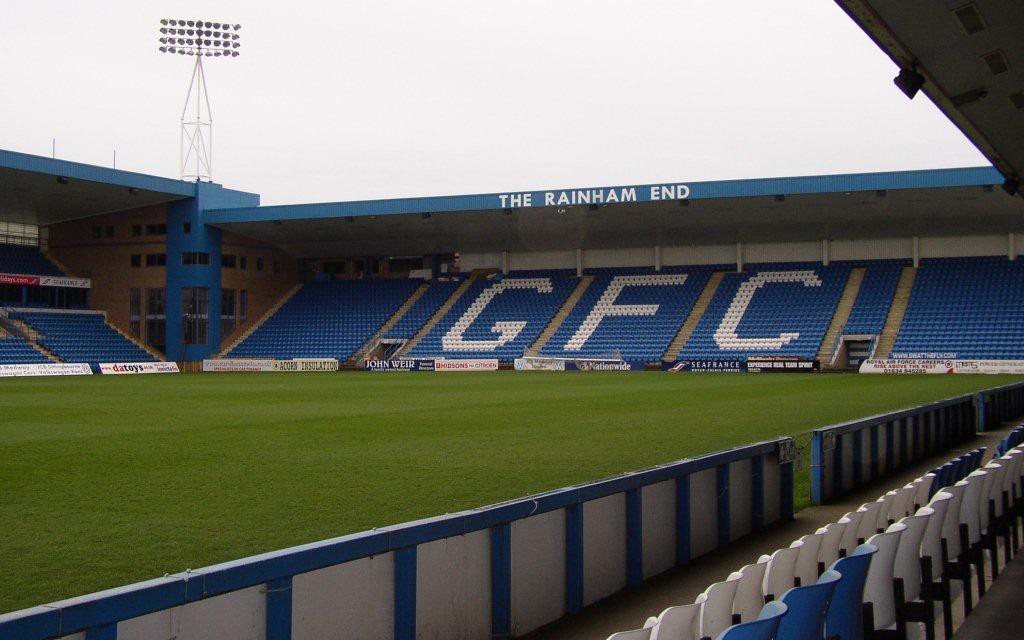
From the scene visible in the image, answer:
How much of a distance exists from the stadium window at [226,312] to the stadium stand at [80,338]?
4.48 meters

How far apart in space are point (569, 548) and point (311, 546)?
253 cm

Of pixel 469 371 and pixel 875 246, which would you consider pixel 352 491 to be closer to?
pixel 469 371

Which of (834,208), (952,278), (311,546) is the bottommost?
(311,546)

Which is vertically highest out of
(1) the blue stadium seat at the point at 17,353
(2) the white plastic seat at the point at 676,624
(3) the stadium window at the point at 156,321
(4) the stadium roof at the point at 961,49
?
(4) the stadium roof at the point at 961,49

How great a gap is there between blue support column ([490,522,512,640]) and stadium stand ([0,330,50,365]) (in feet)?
139

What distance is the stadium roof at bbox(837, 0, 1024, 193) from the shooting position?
711 centimetres

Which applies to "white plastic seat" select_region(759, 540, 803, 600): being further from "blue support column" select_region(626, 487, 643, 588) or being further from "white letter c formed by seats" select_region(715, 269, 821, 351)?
"white letter c formed by seats" select_region(715, 269, 821, 351)

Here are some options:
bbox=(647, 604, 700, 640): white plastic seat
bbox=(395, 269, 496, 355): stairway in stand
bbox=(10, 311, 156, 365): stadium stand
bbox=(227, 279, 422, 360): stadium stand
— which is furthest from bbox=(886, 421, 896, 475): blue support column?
bbox=(10, 311, 156, 365): stadium stand

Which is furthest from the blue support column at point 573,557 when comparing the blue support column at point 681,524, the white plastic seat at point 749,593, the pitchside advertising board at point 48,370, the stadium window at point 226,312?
the stadium window at point 226,312

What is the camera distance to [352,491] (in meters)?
11.3

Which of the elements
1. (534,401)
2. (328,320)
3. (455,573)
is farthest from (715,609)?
(328,320)

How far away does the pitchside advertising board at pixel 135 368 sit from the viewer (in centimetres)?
4519

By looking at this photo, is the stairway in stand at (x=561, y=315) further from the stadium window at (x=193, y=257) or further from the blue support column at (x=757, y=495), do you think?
the blue support column at (x=757, y=495)

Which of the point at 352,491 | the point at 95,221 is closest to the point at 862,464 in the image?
the point at 352,491
